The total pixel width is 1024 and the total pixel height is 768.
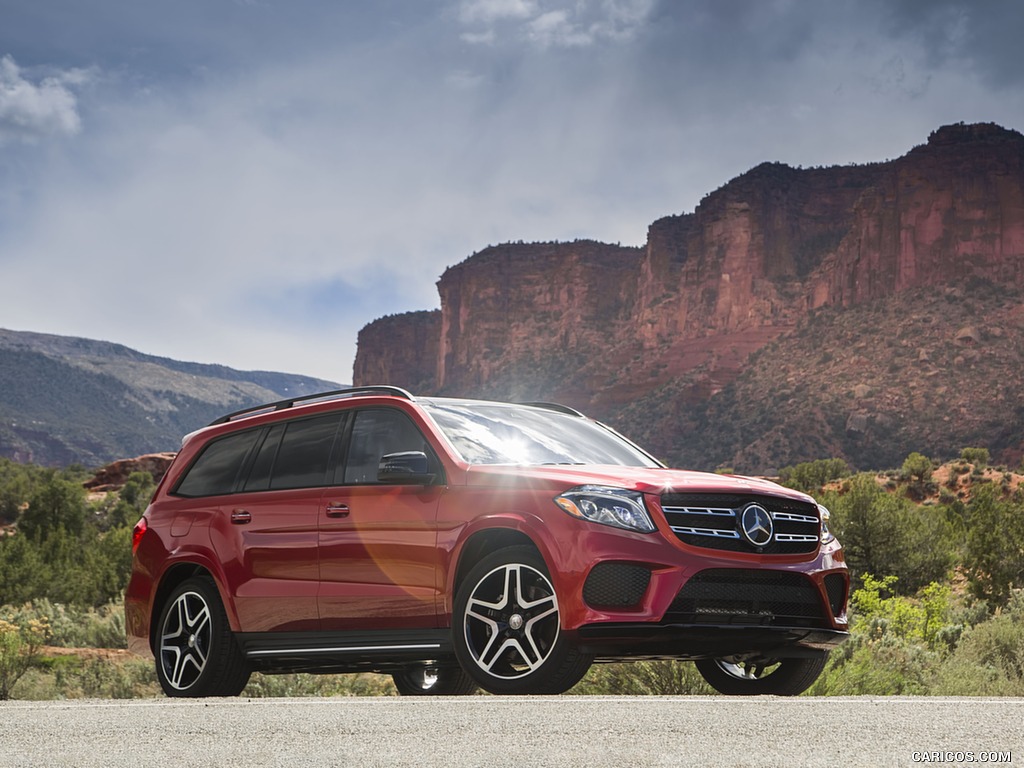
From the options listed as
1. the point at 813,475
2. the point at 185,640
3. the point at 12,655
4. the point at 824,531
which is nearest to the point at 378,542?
the point at 185,640

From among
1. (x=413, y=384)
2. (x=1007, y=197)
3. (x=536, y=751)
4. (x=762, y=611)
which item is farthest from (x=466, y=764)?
(x=413, y=384)

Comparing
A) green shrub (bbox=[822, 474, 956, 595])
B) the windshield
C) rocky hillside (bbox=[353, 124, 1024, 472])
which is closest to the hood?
the windshield

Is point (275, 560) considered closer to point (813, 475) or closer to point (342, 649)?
point (342, 649)

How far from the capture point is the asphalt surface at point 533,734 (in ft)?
13.5

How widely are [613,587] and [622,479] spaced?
0.64 meters

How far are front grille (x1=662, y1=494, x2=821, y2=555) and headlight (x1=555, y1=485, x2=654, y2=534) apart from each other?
151mm

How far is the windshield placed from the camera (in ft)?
24.5

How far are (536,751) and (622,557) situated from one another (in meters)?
2.15

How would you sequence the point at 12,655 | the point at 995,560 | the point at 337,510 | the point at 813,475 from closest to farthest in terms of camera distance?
the point at 337,510 < the point at 12,655 < the point at 995,560 < the point at 813,475

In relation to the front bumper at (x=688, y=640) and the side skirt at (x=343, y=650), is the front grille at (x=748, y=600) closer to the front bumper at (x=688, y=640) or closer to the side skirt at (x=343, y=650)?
the front bumper at (x=688, y=640)

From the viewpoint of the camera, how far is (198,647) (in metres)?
8.28

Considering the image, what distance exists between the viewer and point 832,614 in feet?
23.1

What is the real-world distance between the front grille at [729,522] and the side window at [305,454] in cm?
252

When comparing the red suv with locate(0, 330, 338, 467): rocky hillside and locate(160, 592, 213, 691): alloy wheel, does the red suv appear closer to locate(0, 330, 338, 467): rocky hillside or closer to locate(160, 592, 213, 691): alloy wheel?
locate(160, 592, 213, 691): alloy wheel
